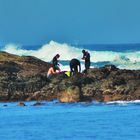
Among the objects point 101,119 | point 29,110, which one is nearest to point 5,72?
point 29,110

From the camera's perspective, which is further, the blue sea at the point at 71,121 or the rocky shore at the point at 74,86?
the rocky shore at the point at 74,86

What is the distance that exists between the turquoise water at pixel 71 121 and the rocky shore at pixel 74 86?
4.32ft

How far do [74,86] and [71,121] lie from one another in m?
7.24

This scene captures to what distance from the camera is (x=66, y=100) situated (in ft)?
123

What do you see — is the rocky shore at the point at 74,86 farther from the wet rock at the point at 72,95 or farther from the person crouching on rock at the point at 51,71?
the person crouching on rock at the point at 51,71

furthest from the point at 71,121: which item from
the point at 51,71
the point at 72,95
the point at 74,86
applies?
the point at 51,71

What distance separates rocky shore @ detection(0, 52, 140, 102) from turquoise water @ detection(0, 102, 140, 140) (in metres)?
1.32

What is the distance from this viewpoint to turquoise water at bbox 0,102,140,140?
1056 inches

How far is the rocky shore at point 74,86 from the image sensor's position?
37562mm

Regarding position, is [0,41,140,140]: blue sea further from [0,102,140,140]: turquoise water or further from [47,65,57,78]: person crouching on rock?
[47,65,57,78]: person crouching on rock

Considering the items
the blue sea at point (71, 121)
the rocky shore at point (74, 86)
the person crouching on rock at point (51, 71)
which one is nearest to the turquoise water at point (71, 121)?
the blue sea at point (71, 121)

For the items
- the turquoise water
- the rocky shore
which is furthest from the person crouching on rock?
the turquoise water

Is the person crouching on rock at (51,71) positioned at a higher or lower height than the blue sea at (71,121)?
higher

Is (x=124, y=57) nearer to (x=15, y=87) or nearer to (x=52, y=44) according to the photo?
(x=52, y=44)
